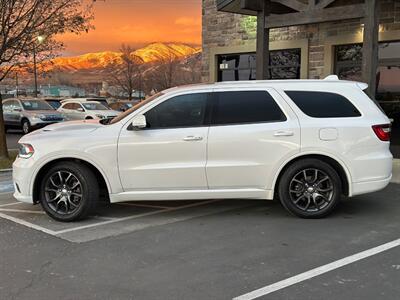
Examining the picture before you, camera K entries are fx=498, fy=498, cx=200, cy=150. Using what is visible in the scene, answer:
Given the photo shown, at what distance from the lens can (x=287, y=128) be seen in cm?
627

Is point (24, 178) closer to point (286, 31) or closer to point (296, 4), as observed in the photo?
point (296, 4)

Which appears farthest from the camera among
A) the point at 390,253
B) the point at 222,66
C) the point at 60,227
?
the point at 222,66

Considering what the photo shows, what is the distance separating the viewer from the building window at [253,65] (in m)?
14.0

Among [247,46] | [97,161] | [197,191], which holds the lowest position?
[197,191]

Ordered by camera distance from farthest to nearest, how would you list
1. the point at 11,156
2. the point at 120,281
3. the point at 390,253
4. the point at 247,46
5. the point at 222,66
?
1. the point at 222,66
2. the point at 247,46
3. the point at 11,156
4. the point at 390,253
5. the point at 120,281

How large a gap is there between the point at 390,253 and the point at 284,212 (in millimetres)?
1899

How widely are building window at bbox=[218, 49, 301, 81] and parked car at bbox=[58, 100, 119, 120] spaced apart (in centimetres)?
798

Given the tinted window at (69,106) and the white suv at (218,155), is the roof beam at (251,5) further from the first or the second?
the tinted window at (69,106)

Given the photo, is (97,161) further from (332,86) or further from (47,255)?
(332,86)

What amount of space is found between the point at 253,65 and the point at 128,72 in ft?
161

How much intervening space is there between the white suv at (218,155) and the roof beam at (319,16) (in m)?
3.87

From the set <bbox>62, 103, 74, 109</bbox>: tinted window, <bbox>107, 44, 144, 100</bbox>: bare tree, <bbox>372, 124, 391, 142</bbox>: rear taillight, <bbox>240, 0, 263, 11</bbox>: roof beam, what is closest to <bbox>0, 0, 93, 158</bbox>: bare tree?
<bbox>240, 0, 263, 11</bbox>: roof beam

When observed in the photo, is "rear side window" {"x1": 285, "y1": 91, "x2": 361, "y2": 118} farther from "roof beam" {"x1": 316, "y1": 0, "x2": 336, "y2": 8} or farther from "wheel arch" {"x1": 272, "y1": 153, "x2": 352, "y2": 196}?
"roof beam" {"x1": 316, "y1": 0, "x2": 336, "y2": 8}

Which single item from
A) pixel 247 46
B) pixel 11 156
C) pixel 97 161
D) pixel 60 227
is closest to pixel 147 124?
pixel 97 161
